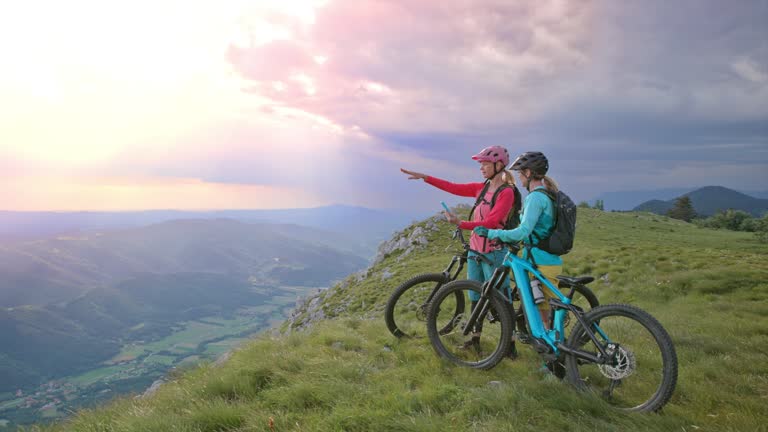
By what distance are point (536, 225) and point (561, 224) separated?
0.36 m

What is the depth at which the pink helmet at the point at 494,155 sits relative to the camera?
643 cm

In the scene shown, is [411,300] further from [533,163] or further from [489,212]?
[533,163]

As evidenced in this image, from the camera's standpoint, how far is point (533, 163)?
5.78 m

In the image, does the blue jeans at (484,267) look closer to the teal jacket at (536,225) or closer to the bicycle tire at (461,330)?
the bicycle tire at (461,330)

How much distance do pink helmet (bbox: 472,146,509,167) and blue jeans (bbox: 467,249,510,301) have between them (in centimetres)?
163

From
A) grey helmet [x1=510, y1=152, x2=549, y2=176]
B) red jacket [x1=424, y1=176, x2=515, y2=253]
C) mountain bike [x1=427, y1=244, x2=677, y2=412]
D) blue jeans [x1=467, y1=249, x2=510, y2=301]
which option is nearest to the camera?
mountain bike [x1=427, y1=244, x2=677, y2=412]

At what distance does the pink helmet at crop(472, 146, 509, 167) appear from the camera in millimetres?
6430

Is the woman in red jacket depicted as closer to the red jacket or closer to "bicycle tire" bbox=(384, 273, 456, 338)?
the red jacket

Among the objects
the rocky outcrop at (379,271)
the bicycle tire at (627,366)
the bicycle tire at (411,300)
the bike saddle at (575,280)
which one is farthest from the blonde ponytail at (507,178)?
the rocky outcrop at (379,271)

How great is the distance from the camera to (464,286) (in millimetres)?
6254

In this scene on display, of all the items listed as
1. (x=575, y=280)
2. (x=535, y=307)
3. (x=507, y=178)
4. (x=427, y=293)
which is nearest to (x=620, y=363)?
(x=575, y=280)

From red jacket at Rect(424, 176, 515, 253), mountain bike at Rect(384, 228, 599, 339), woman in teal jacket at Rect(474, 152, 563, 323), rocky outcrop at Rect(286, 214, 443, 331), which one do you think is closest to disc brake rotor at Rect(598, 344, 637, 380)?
woman in teal jacket at Rect(474, 152, 563, 323)

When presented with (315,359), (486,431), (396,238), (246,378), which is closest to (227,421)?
(246,378)

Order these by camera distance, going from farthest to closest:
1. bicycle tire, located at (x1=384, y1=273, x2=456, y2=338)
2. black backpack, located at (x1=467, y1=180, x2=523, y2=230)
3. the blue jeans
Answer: bicycle tire, located at (x1=384, y1=273, x2=456, y2=338) < the blue jeans < black backpack, located at (x1=467, y1=180, x2=523, y2=230)
